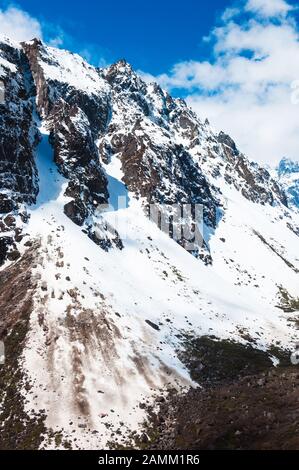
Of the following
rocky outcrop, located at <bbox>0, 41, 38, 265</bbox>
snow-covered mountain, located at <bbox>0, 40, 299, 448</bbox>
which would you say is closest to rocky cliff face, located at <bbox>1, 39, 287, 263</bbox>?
rocky outcrop, located at <bbox>0, 41, 38, 265</bbox>

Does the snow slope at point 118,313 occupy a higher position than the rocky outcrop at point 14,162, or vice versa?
the rocky outcrop at point 14,162

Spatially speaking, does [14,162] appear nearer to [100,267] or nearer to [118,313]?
[100,267]

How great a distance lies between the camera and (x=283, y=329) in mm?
86938

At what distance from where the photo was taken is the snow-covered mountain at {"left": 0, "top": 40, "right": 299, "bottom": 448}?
Answer: 51312 millimetres

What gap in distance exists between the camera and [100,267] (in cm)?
7956

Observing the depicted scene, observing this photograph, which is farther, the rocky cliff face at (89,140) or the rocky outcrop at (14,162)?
the rocky cliff face at (89,140)

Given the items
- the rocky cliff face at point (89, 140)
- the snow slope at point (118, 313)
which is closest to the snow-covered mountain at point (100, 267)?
the snow slope at point (118, 313)

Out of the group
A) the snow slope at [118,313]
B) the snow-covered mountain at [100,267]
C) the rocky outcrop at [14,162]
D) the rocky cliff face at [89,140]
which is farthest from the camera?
the rocky cliff face at [89,140]

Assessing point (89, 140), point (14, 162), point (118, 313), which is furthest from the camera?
point (89, 140)

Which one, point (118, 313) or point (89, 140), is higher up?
point (89, 140)

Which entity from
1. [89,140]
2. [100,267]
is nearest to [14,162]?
[100,267]

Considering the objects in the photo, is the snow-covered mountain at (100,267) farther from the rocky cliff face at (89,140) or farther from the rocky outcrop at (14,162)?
the rocky cliff face at (89,140)

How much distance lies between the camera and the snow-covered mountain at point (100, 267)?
168ft

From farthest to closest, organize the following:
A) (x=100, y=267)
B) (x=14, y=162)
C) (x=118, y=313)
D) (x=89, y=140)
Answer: (x=89, y=140) < (x=14, y=162) < (x=100, y=267) < (x=118, y=313)
